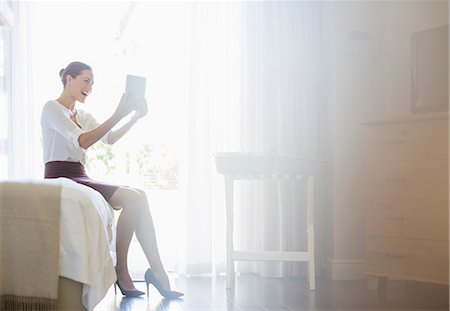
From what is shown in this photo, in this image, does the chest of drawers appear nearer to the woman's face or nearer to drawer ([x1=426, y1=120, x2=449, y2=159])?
drawer ([x1=426, y1=120, x2=449, y2=159])

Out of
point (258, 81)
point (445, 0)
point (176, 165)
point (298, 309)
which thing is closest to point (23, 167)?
point (176, 165)

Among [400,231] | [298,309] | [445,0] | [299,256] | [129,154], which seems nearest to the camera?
[298,309]

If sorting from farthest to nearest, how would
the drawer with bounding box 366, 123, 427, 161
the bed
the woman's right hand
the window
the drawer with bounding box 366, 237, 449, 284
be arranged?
the window < the drawer with bounding box 366, 123, 427, 161 < the drawer with bounding box 366, 237, 449, 284 < the woman's right hand < the bed

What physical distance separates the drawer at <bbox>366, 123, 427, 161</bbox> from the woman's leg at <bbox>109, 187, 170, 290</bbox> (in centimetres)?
126

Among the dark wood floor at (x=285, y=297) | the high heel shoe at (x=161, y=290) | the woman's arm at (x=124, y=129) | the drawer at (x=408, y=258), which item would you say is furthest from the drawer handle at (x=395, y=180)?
the woman's arm at (x=124, y=129)

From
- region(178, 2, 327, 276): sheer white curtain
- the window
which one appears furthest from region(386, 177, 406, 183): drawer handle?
the window

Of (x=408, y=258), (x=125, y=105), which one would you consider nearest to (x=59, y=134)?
(x=125, y=105)

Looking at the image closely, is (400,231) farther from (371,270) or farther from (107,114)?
(107,114)

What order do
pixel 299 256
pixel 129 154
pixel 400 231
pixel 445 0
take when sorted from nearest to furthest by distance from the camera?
pixel 400 231
pixel 299 256
pixel 445 0
pixel 129 154

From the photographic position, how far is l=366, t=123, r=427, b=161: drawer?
311 centimetres

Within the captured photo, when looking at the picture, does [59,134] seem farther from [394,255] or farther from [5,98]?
[394,255]

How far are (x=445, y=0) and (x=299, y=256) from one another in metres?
1.89

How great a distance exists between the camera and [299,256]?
352 centimetres

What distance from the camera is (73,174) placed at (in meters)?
3.08
